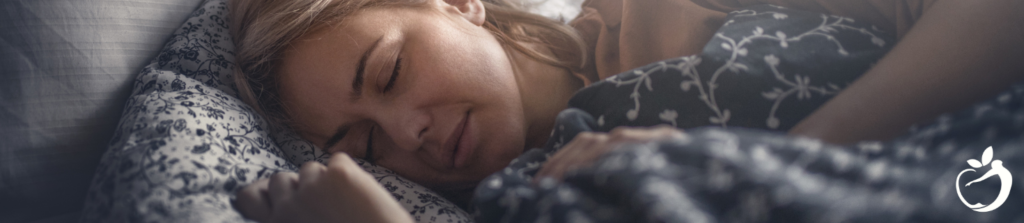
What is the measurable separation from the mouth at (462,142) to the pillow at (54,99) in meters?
0.50

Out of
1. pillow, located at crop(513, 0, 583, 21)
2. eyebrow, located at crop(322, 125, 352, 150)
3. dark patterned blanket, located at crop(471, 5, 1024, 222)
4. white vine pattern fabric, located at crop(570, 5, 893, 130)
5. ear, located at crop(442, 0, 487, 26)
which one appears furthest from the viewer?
pillow, located at crop(513, 0, 583, 21)

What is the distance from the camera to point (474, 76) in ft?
2.35

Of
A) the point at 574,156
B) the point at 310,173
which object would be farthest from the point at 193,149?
the point at 574,156

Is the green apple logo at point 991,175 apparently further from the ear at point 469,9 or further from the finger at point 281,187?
the ear at point 469,9

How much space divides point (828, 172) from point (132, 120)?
0.76 m

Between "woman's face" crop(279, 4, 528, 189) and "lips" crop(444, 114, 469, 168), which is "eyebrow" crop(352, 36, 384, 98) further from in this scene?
"lips" crop(444, 114, 469, 168)

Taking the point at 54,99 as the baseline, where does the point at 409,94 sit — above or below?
above

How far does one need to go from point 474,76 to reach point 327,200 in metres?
0.34

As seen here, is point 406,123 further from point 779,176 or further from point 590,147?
point 779,176

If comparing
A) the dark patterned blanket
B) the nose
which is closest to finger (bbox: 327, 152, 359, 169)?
the dark patterned blanket

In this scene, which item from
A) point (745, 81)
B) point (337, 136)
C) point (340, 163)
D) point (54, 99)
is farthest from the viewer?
point (337, 136)

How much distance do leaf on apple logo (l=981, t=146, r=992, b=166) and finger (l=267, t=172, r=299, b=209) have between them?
0.59 m

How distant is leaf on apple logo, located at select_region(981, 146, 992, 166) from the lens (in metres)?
0.37

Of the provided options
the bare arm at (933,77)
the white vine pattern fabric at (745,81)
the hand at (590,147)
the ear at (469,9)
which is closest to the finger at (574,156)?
the hand at (590,147)
